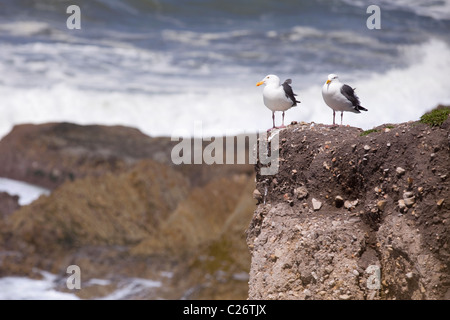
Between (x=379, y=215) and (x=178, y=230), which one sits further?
(x=178, y=230)

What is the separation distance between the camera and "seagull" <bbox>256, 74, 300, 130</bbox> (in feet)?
24.4

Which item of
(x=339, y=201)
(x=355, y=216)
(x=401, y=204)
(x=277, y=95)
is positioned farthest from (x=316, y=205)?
(x=277, y=95)

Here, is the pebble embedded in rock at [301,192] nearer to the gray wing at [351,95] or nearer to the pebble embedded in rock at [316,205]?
the pebble embedded in rock at [316,205]

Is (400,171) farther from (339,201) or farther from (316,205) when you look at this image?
(316,205)

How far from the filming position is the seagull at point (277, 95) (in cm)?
743

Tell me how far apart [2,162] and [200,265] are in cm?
1431

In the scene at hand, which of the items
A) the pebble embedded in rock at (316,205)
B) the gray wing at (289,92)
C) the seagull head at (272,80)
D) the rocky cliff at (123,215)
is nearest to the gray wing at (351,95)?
the gray wing at (289,92)

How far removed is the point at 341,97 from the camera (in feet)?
23.5

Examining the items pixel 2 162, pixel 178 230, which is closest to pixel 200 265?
pixel 178 230

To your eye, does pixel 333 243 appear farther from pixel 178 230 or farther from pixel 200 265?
pixel 178 230

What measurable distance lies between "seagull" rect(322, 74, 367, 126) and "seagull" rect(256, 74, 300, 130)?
45 cm

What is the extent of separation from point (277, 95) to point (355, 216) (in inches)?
69.8

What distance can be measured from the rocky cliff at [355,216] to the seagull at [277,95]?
1.19 ft

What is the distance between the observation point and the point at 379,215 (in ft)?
21.6
